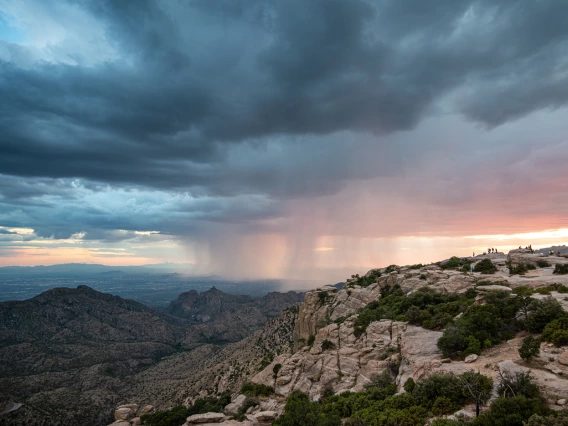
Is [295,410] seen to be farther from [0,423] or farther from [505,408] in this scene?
[0,423]

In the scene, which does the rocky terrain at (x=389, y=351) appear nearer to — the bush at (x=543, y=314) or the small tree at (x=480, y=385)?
the small tree at (x=480, y=385)

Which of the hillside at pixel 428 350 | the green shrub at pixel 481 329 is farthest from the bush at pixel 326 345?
the green shrub at pixel 481 329

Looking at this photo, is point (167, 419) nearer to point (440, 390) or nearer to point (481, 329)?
point (440, 390)

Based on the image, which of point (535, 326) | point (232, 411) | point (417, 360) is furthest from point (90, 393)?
point (535, 326)

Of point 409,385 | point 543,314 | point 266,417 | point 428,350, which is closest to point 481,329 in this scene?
point 543,314

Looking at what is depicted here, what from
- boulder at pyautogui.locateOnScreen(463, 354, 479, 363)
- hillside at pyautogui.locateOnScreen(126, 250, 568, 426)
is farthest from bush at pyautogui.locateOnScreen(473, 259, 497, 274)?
boulder at pyautogui.locateOnScreen(463, 354, 479, 363)

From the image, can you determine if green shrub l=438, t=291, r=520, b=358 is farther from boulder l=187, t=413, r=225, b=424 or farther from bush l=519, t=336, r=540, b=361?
boulder l=187, t=413, r=225, b=424

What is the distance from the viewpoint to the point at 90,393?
120 meters

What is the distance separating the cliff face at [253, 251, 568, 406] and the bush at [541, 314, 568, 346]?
888 mm

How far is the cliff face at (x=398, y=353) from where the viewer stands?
75.5 feet

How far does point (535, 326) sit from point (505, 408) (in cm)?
1338

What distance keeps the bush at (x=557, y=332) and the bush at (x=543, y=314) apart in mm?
648

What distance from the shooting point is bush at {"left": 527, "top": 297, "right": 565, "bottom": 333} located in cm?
2477

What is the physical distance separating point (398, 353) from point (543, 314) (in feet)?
46.8
